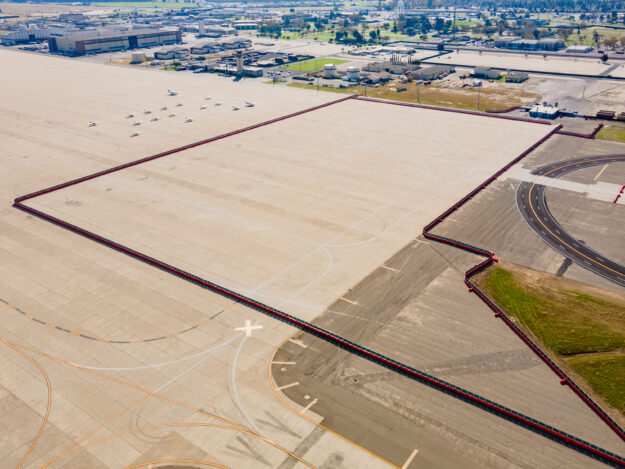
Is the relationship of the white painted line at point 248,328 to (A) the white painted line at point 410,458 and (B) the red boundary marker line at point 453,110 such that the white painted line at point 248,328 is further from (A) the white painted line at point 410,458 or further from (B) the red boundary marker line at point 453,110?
(B) the red boundary marker line at point 453,110

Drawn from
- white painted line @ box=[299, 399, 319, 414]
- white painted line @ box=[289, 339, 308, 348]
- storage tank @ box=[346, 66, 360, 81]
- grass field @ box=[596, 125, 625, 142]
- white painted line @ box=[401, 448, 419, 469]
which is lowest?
white painted line @ box=[401, 448, 419, 469]

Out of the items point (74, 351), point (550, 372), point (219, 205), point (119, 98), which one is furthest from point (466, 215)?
point (119, 98)

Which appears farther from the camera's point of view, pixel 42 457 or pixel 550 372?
pixel 550 372

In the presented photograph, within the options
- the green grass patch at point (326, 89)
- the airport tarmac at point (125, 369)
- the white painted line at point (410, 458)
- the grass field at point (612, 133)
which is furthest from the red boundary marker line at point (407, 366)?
the green grass patch at point (326, 89)

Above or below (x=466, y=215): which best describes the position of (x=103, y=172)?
above

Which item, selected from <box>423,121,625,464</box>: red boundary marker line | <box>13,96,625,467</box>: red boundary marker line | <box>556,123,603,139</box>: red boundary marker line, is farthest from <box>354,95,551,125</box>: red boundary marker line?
<box>13,96,625,467</box>: red boundary marker line

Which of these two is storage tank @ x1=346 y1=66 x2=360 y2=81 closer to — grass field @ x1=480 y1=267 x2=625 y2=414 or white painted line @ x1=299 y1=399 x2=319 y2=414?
grass field @ x1=480 y1=267 x2=625 y2=414

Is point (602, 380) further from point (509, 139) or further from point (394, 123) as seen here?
point (394, 123)
